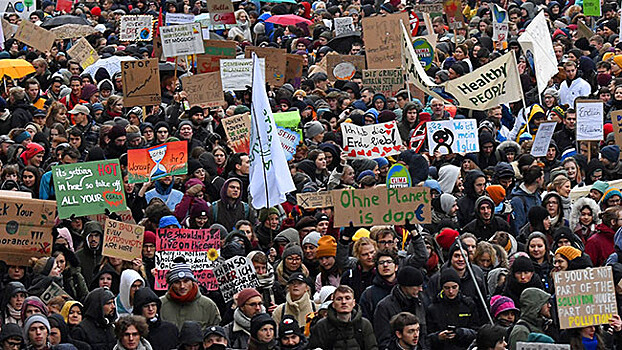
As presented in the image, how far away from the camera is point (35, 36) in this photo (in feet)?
63.9

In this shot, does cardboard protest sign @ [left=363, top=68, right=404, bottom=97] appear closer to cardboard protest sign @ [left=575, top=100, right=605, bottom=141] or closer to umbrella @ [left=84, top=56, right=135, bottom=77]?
cardboard protest sign @ [left=575, top=100, right=605, bottom=141]

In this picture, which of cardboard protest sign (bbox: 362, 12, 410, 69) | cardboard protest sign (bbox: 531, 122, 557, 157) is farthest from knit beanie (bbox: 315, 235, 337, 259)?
cardboard protest sign (bbox: 362, 12, 410, 69)

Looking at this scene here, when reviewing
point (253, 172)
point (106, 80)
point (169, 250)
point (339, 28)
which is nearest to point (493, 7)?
point (339, 28)

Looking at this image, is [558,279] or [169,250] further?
[169,250]

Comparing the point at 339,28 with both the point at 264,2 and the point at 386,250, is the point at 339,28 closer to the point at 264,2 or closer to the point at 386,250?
the point at 264,2

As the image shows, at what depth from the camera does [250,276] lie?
997cm

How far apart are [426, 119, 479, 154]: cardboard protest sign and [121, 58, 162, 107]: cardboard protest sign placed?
11.9ft

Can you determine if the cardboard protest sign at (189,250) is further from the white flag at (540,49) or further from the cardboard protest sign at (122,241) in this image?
the white flag at (540,49)

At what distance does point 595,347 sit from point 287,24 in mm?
14646

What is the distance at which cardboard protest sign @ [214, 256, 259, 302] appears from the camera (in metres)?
9.97

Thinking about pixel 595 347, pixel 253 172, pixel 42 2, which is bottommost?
pixel 595 347

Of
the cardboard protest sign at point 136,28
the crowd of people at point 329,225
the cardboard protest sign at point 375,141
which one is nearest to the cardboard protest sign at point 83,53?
the crowd of people at point 329,225

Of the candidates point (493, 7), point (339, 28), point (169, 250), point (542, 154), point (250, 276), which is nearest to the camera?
point (250, 276)

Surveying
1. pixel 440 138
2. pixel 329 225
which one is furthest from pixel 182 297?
pixel 440 138
